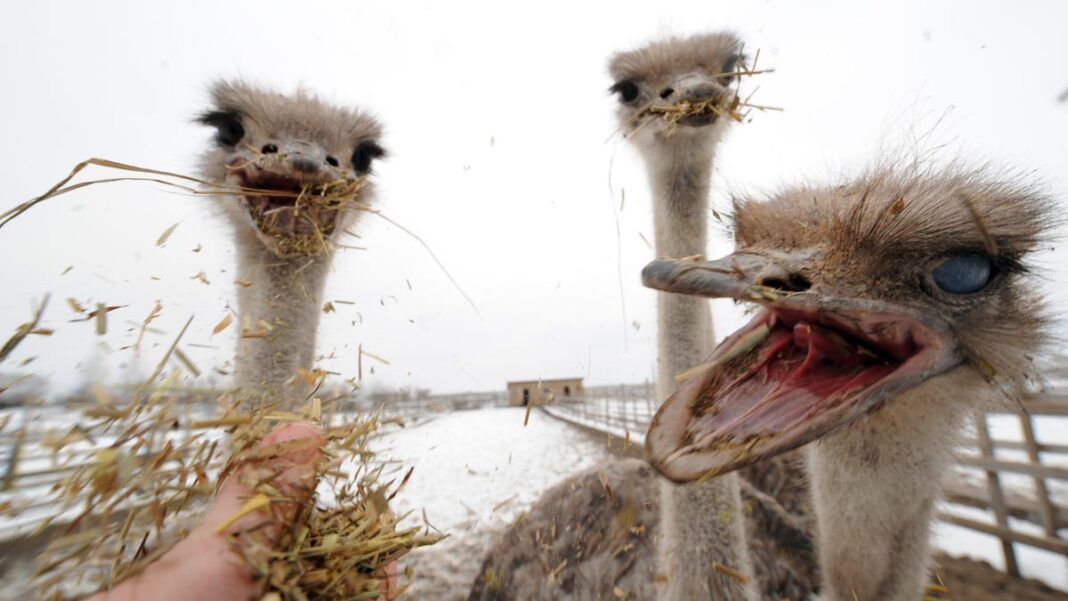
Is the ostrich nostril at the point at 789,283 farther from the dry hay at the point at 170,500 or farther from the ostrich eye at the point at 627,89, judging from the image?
the ostrich eye at the point at 627,89

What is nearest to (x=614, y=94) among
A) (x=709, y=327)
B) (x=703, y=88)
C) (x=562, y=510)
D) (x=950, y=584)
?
(x=703, y=88)

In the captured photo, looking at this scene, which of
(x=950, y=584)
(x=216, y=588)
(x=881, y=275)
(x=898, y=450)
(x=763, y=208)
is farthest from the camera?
(x=950, y=584)

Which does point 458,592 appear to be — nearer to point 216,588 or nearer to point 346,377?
point 346,377

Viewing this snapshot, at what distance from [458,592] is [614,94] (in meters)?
3.26

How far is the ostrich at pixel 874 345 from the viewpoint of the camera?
3.60 feet

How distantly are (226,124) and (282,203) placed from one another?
98cm

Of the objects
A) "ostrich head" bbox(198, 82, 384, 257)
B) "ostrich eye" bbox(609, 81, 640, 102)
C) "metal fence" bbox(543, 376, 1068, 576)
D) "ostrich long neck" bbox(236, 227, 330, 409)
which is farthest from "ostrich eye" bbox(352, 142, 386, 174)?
"metal fence" bbox(543, 376, 1068, 576)

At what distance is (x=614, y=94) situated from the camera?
3.47 m

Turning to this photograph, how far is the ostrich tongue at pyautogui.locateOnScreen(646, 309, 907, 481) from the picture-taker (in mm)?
1002

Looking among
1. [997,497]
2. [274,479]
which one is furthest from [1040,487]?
[274,479]

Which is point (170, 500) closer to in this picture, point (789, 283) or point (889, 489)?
point (789, 283)

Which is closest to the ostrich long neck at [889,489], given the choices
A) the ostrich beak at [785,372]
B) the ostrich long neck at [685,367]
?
the ostrich beak at [785,372]

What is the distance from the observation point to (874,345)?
119 cm

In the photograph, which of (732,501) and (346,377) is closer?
(346,377)
